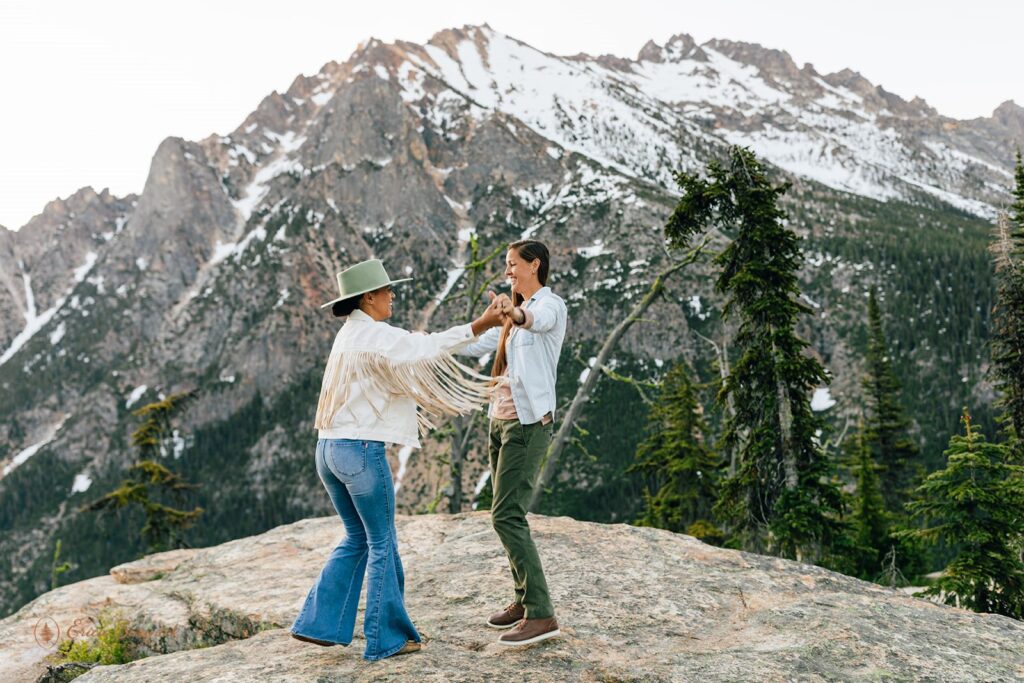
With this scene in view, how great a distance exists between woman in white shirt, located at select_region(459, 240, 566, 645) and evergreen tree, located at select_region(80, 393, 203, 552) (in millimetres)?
26188

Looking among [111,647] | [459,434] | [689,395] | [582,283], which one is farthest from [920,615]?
[582,283]

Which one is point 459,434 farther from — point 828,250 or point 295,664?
point 828,250

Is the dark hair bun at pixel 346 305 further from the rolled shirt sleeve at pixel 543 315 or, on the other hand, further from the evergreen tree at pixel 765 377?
the evergreen tree at pixel 765 377

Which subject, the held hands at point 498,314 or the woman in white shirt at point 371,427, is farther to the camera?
the woman in white shirt at point 371,427

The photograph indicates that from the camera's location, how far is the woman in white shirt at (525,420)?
506cm

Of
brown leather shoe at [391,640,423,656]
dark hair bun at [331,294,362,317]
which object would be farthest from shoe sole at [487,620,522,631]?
dark hair bun at [331,294,362,317]

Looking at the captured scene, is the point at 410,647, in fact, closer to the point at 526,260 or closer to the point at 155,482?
the point at 526,260

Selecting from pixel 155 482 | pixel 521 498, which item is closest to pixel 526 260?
pixel 521 498

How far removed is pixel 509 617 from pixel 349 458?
83.0 inches

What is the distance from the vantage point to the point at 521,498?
516 cm

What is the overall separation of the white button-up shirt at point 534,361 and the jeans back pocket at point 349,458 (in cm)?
105

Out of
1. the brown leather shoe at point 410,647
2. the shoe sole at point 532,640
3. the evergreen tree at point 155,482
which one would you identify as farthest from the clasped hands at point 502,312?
the evergreen tree at point 155,482

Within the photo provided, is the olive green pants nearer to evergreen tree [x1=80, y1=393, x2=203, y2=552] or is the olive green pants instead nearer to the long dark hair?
the long dark hair

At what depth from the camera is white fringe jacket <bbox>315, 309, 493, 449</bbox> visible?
4.86 meters
